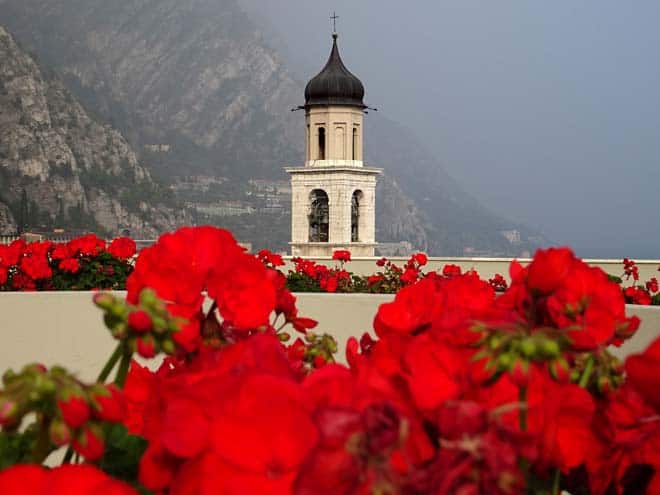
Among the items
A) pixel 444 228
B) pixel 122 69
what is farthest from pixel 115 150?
pixel 444 228

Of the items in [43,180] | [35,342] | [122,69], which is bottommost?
[35,342]

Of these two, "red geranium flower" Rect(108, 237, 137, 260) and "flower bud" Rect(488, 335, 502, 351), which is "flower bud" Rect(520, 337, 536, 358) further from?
"red geranium flower" Rect(108, 237, 137, 260)

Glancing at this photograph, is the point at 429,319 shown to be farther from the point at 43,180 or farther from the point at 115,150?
the point at 115,150

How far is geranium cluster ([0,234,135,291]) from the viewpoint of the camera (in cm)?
1009

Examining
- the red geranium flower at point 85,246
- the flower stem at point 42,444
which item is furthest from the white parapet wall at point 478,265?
the flower stem at point 42,444

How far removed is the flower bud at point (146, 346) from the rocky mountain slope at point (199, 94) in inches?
4901

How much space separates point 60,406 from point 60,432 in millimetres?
26

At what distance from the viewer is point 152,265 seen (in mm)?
1333

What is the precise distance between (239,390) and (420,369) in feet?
0.66

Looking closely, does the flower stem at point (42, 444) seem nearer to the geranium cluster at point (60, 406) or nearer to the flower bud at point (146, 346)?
the geranium cluster at point (60, 406)

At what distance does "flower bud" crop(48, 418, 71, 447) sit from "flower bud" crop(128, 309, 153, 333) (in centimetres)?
14

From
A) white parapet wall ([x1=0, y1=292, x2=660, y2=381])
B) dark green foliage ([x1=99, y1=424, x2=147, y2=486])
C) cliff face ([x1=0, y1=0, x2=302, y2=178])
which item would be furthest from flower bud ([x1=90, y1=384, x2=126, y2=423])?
cliff face ([x1=0, y1=0, x2=302, y2=178])

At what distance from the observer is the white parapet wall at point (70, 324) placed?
305 inches

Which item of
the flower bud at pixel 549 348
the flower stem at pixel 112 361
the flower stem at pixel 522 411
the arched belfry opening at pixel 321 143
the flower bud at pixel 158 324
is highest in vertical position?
the arched belfry opening at pixel 321 143
